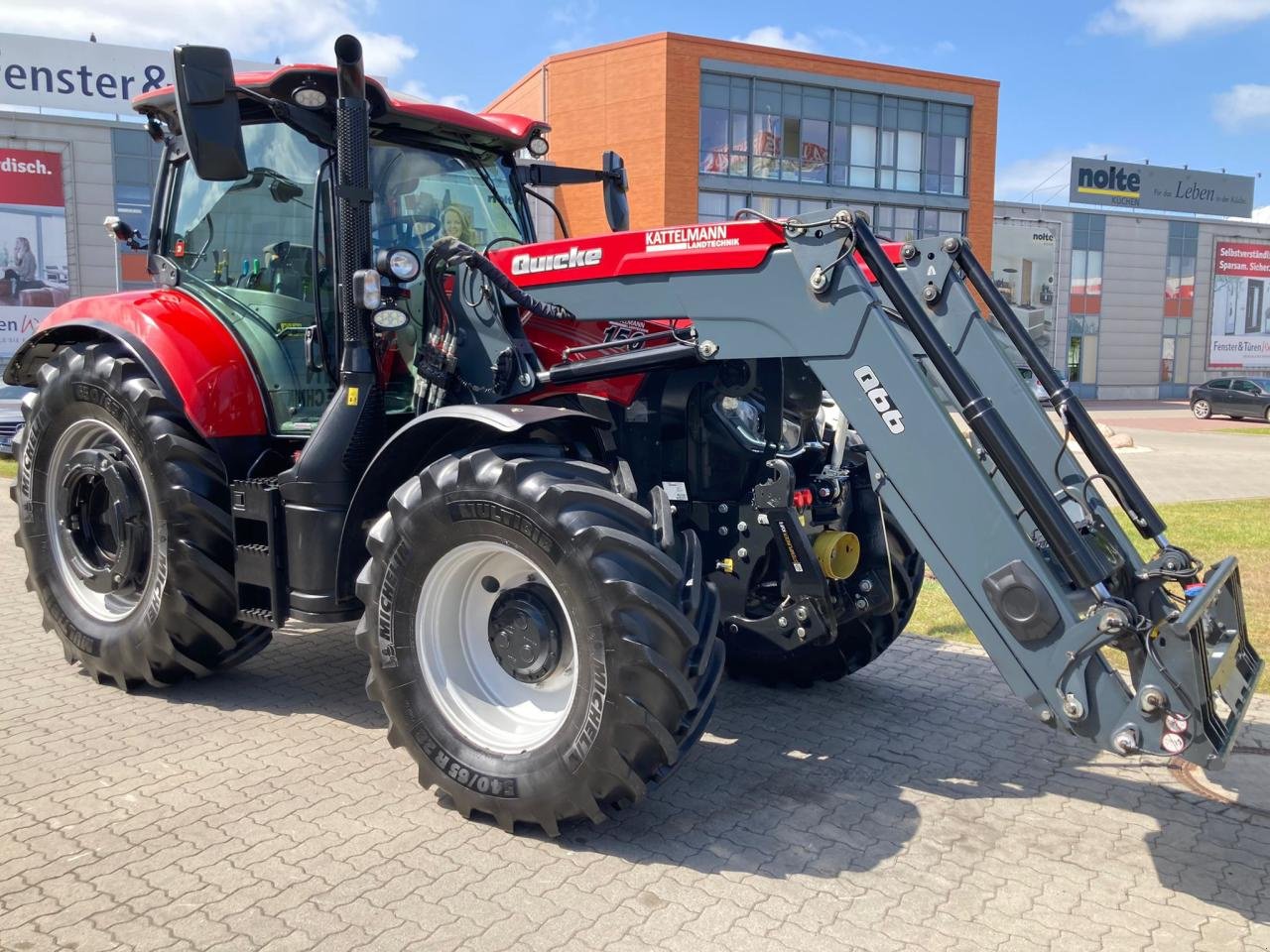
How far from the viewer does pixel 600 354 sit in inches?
176

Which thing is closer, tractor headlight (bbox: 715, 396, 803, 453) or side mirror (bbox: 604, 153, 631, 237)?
tractor headlight (bbox: 715, 396, 803, 453)

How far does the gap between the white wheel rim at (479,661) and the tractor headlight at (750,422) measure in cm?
110

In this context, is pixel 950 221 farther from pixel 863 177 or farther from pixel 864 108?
pixel 864 108

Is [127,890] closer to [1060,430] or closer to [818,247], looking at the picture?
[818,247]

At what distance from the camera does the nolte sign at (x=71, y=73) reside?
29.8 meters

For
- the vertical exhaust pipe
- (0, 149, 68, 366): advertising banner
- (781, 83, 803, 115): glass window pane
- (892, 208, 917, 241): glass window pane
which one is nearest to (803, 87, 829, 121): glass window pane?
(781, 83, 803, 115): glass window pane

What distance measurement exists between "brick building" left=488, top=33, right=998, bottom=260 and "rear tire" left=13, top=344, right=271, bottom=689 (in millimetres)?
30008

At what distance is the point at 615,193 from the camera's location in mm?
6012

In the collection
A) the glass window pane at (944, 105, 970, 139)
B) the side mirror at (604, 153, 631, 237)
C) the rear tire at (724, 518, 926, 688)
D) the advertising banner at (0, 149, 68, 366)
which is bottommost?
the rear tire at (724, 518, 926, 688)

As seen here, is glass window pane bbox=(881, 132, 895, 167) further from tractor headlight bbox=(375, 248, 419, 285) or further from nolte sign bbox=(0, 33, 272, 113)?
tractor headlight bbox=(375, 248, 419, 285)

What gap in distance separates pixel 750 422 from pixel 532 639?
4.58 ft

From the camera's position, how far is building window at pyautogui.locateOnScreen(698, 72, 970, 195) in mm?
35625

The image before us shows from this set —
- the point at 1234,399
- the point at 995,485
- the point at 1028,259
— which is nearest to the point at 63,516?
the point at 995,485

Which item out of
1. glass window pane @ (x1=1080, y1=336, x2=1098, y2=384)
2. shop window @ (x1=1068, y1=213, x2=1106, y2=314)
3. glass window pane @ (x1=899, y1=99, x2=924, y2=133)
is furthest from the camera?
glass window pane @ (x1=1080, y1=336, x2=1098, y2=384)
